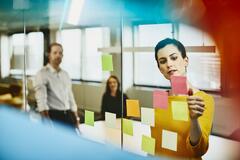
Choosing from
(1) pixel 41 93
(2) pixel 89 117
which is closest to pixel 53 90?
(1) pixel 41 93

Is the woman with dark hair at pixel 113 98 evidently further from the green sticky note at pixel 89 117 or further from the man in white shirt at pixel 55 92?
the man in white shirt at pixel 55 92

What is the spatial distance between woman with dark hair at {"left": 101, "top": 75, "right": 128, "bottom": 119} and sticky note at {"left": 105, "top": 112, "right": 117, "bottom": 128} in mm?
26

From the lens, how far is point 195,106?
1.91m

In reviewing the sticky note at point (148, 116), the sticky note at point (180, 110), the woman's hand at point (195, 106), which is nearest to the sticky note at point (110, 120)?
the sticky note at point (148, 116)

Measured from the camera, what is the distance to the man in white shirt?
2.67 metres

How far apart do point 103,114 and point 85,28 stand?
1.87 ft

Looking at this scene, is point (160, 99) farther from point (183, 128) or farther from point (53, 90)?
point (53, 90)

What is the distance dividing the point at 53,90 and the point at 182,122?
1.15 meters

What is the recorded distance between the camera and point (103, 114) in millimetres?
2453

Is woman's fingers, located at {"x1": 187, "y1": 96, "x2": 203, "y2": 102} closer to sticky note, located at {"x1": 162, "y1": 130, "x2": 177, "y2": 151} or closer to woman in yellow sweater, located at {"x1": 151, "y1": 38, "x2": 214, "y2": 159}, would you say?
woman in yellow sweater, located at {"x1": 151, "y1": 38, "x2": 214, "y2": 159}

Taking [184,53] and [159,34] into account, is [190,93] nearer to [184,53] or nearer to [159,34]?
[184,53]

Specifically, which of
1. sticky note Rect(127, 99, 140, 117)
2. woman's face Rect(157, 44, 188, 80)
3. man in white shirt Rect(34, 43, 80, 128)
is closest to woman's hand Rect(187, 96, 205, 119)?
woman's face Rect(157, 44, 188, 80)

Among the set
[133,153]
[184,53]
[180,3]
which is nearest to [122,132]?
[133,153]

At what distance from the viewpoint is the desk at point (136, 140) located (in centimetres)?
175
